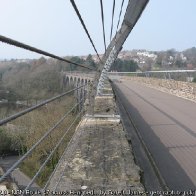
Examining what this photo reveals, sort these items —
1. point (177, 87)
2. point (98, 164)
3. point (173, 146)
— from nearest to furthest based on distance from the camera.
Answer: point (98, 164)
point (173, 146)
point (177, 87)

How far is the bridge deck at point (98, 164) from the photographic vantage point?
2875 millimetres

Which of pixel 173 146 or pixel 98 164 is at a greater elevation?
pixel 98 164

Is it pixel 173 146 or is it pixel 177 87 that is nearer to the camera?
pixel 173 146

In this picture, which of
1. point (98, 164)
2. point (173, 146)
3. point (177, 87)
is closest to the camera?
point (98, 164)

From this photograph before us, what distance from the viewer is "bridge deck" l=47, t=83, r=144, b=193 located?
2.88m

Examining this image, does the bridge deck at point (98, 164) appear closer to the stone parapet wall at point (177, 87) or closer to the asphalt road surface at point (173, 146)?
A: the asphalt road surface at point (173, 146)

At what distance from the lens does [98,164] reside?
134 inches

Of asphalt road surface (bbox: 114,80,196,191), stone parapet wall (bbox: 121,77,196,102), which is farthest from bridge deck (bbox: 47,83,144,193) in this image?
stone parapet wall (bbox: 121,77,196,102)

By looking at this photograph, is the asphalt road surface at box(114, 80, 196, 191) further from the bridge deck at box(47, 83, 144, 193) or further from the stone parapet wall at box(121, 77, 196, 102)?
the stone parapet wall at box(121, 77, 196, 102)

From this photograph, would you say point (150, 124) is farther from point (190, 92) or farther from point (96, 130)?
point (190, 92)

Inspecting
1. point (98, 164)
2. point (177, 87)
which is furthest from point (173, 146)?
point (177, 87)

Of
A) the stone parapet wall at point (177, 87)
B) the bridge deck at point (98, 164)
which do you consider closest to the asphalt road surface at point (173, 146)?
the bridge deck at point (98, 164)

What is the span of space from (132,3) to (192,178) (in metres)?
2.40

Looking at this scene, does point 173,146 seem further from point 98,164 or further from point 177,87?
point 177,87
